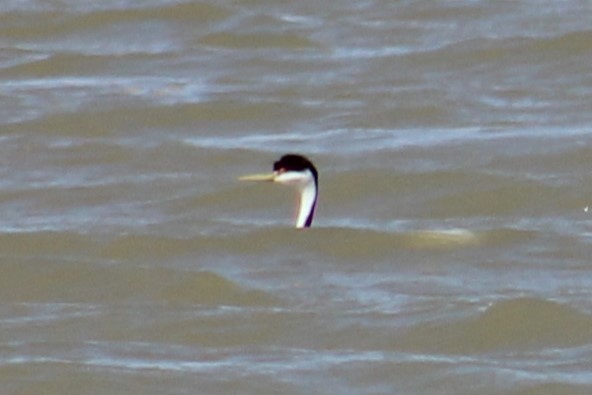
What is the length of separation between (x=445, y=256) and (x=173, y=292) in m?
1.27

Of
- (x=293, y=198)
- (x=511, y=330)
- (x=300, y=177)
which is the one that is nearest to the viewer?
(x=511, y=330)

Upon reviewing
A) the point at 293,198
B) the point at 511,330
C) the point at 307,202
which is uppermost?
the point at 293,198

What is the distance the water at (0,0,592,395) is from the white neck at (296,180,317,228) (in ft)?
0.35

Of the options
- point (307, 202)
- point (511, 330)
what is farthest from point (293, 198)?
point (511, 330)

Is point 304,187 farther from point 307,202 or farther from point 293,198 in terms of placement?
point 293,198

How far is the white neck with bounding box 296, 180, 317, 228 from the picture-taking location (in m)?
11.3

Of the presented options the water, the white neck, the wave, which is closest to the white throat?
the white neck

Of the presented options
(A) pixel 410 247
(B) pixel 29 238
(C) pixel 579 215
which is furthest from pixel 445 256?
(B) pixel 29 238

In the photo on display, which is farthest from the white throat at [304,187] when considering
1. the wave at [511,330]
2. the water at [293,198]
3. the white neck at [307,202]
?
the wave at [511,330]

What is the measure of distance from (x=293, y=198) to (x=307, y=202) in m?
0.90

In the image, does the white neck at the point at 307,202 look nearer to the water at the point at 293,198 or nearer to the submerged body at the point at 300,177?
the submerged body at the point at 300,177

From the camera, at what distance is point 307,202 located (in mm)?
11438

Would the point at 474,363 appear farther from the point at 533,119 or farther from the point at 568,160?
the point at 533,119

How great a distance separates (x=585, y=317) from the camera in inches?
398
